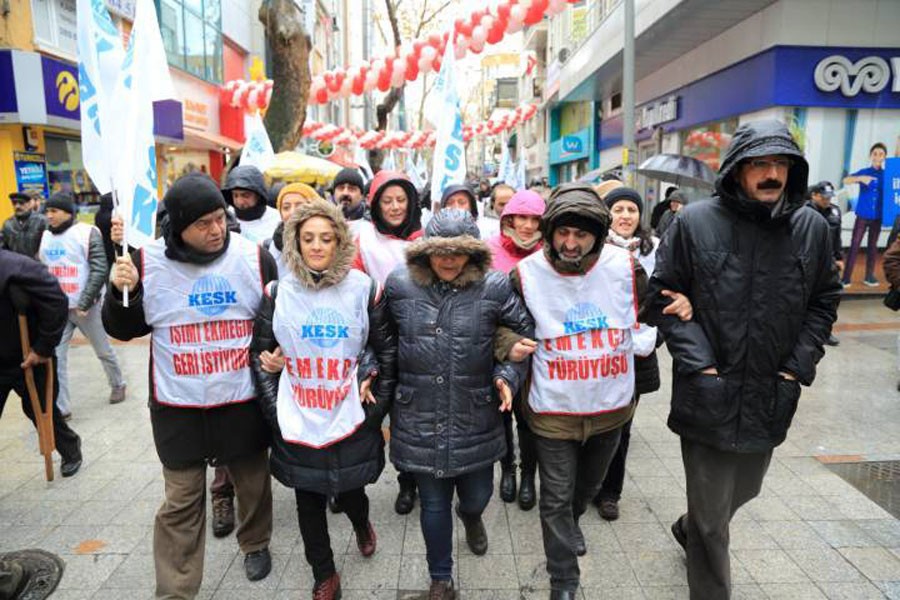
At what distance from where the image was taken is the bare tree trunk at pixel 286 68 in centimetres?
991

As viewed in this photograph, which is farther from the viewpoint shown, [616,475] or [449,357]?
[616,475]

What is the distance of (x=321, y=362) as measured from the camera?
2793mm

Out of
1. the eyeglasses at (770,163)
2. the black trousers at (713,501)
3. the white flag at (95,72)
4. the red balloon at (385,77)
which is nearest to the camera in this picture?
the eyeglasses at (770,163)

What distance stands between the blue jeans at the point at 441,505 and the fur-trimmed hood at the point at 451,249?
Answer: 90 centimetres

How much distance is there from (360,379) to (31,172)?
10399 millimetres

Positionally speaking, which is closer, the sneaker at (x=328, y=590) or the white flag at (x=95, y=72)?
the sneaker at (x=328, y=590)

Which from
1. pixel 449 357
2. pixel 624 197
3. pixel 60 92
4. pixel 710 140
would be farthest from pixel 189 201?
pixel 710 140

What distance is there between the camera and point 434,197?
17.6ft

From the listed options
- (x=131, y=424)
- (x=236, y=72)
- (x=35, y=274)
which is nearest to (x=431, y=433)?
(x=35, y=274)

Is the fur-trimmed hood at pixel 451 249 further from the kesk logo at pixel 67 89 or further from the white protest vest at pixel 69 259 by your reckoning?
the kesk logo at pixel 67 89

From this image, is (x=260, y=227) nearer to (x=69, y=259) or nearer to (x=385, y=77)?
(x=69, y=259)

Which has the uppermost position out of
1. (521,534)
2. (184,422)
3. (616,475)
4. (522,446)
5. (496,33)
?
(496,33)

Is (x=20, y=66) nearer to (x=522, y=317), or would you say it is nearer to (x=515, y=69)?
(x=522, y=317)

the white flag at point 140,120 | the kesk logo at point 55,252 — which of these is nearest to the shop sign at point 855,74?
the white flag at point 140,120
